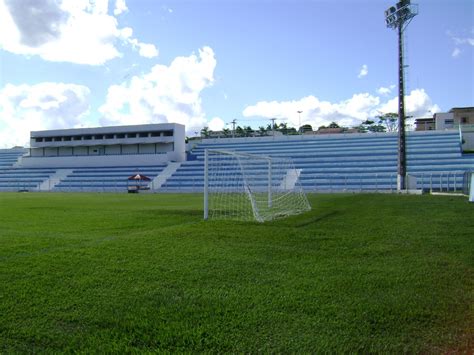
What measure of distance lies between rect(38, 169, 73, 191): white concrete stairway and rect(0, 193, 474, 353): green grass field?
36950mm

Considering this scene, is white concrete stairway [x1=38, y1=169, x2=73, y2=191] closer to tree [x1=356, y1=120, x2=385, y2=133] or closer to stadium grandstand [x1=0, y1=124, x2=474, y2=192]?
stadium grandstand [x1=0, y1=124, x2=474, y2=192]

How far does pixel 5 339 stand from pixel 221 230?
484 cm

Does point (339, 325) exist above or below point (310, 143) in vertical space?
below

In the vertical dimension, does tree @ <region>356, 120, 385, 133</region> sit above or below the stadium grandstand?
above

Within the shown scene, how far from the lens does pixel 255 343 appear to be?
2951 mm

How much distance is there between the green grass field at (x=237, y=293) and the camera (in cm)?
303

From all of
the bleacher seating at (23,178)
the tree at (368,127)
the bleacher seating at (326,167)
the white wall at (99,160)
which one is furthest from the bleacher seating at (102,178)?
the tree at (368,127)

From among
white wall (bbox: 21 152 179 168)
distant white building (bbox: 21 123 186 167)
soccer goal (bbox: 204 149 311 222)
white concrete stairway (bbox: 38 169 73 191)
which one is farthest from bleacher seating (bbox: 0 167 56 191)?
soccer goal (bbox: 204 149 311 222)

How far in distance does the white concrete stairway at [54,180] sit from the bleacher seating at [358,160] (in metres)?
11.9

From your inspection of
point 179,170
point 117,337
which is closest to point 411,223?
point 117,337

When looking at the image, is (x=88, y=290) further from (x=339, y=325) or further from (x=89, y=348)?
(x=339, y=325)

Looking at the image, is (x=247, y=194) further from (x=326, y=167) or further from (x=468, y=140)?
(x=468, y=140)

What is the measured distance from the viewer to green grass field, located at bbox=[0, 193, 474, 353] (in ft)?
9.93

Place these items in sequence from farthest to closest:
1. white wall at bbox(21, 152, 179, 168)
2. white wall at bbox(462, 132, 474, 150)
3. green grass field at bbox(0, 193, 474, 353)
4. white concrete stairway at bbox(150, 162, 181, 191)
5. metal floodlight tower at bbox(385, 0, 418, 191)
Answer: white wall at bbox(21, 152, 179, 168) → white wall at bbox(462, 132, 474, 150) → white concrete stairway at bbox(150, 162, 181, 191) → metal floodlight tower at bbox(385, 0, 418, 191) → green grass field at bbox(0, 193, 474, 353)
